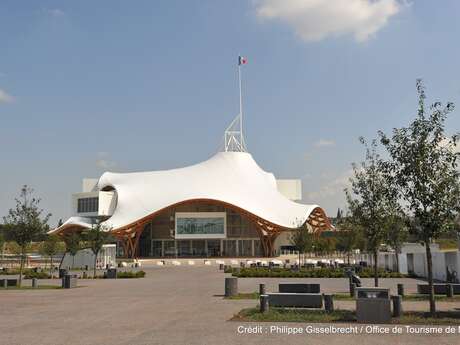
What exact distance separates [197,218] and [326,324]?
58.6 metres

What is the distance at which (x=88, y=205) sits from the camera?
76.2 metres

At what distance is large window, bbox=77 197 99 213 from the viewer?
245 ft

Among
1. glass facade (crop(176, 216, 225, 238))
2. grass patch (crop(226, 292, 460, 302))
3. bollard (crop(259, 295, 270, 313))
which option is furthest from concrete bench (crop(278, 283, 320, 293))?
glass facade (crop(176, 216, 225, 238))

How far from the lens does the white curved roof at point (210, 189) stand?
67.9 meters

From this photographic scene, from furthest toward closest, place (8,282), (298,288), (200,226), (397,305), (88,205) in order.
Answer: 1. (88,205)
2. (200,226)
3. (8,282)
4. (298,288)
5. (397,305)

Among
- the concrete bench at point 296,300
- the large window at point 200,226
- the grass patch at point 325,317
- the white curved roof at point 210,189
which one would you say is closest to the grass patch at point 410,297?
the concrete bench at point 296,300

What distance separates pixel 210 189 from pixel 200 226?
208 inches

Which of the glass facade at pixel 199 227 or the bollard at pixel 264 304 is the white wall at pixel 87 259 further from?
the bollard at pixel 264 304

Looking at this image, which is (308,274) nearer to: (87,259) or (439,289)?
(439,289)

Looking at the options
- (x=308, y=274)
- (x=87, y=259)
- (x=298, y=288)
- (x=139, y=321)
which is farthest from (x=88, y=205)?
(x=139, y=321)

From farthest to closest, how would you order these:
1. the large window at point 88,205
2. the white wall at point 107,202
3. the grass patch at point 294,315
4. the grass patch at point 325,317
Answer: the large window at point 88,205
the white wall at point 107,202
the grass patch at point 294,315
the grass patch at point 325,317

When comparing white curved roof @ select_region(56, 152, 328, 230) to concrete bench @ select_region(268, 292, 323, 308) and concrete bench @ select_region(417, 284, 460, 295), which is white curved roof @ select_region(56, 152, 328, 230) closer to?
concrete bench @ select_region(417, 284, 460, 295)

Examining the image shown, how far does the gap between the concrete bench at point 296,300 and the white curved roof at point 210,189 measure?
161 ft

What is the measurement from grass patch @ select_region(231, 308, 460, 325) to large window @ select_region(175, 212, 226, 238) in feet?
183
